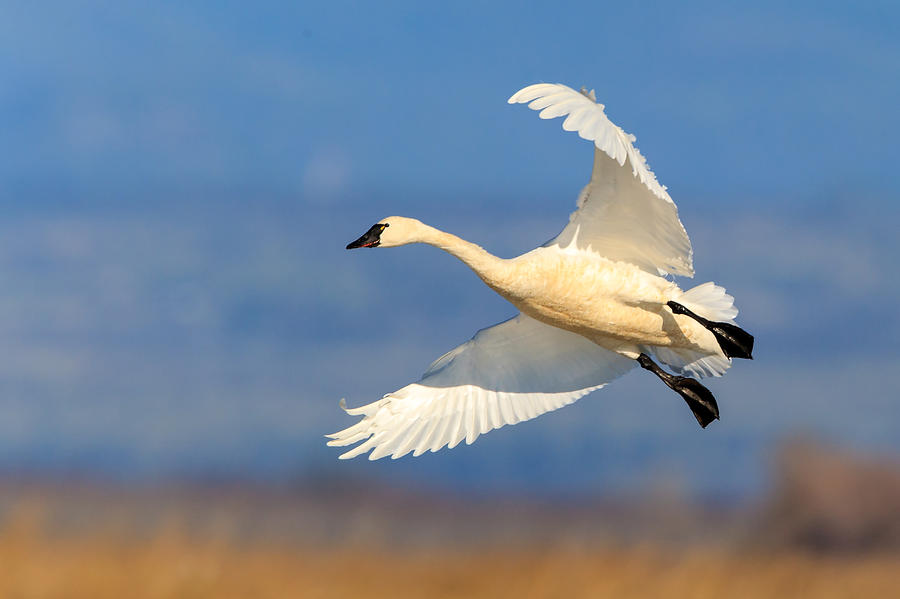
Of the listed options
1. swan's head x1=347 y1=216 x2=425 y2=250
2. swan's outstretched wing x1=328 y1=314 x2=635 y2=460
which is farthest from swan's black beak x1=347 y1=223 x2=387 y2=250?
swan's outstretched wing x1=328 y1=314 x2=635 y2=460

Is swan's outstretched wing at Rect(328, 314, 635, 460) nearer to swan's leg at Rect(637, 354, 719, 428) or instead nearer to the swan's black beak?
swan's leg at Rect(637, 354, 719, 428)

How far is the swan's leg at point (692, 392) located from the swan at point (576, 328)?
12 millimetres

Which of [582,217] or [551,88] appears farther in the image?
[582,217]

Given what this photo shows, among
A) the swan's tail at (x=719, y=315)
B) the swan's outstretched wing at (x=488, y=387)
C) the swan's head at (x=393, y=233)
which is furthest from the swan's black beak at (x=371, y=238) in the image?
the swan's tail at (x=719, y=315)

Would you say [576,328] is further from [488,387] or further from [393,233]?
[393,233]

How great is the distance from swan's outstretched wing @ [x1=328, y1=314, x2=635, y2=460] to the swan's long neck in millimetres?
1479

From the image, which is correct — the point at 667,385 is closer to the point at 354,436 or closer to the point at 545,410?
the point at 545,410

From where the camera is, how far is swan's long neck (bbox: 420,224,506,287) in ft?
35.6

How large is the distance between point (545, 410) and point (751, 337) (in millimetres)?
2177

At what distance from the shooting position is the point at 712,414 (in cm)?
1246

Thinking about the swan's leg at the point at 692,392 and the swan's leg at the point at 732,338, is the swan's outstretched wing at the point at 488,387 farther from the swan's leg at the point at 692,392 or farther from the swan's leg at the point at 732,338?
the swan's leg at the point at 732,338

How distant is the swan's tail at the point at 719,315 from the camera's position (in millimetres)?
11812

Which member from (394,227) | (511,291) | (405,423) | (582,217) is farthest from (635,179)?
(405,423)

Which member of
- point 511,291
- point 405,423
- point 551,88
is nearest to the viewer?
point 551,88
